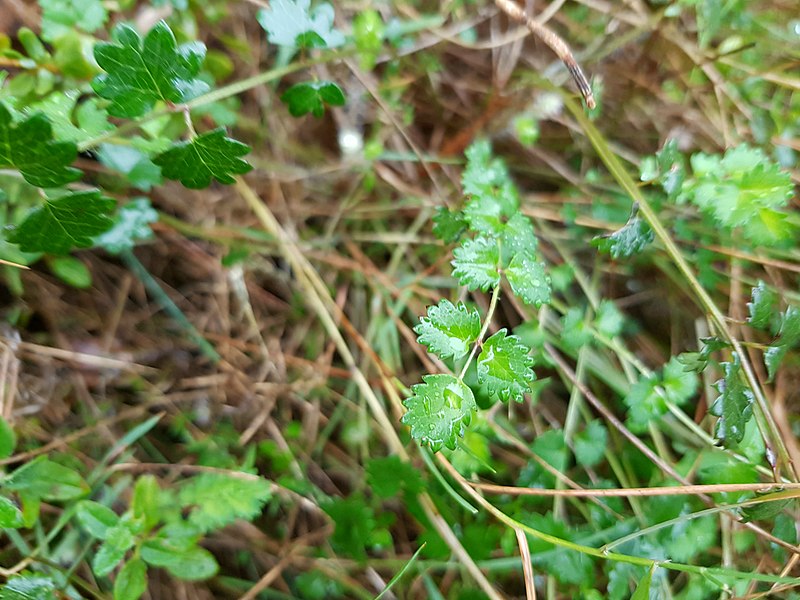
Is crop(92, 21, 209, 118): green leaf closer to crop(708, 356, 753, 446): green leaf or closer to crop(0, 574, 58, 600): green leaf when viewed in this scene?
crop(0, 574, 58, 600): green leaf

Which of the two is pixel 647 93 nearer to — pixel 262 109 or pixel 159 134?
pixel 262 109

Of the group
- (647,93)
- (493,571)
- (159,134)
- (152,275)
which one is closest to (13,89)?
(159,134)

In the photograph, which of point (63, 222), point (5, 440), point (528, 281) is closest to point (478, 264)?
point (528, 281)

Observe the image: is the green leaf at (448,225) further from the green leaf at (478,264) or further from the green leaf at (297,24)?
the green leaf at (297,24)

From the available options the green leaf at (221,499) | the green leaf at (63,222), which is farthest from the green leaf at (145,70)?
the green leaf at (221,499)

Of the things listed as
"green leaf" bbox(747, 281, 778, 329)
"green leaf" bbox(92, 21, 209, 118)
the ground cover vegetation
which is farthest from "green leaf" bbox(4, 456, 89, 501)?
"green leaf" bbox(747, 281, 778, 329)
